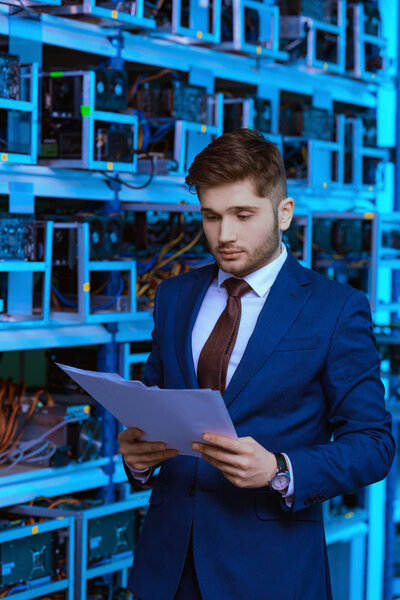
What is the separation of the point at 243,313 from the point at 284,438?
0.28m

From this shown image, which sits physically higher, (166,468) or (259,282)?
(259,282)

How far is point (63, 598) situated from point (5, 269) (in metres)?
1.24

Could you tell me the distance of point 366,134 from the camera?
16.3ft

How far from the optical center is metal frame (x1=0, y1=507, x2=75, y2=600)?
3107 millimetres

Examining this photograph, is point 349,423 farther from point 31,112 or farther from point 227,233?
point 31,112

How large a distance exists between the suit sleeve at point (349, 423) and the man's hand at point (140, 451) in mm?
247

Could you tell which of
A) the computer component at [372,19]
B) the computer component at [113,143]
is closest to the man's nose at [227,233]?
the computer component at [113,143]

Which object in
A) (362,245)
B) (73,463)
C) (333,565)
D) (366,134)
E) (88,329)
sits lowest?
(333,565)

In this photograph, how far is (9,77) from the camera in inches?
121

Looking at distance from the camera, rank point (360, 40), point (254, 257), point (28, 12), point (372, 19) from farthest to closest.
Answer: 1. point (372, 19)
2. point (360, 40)
3. point (28, 12)
4. point (254, 257)

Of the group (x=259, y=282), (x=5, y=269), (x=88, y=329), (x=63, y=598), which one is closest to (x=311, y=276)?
(x=259, y=282)

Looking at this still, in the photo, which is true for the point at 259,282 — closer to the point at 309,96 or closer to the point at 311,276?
the point at 311,276

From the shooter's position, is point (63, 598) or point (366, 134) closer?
point (63, 598)

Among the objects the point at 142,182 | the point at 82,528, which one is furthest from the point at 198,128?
the point at 82,528
